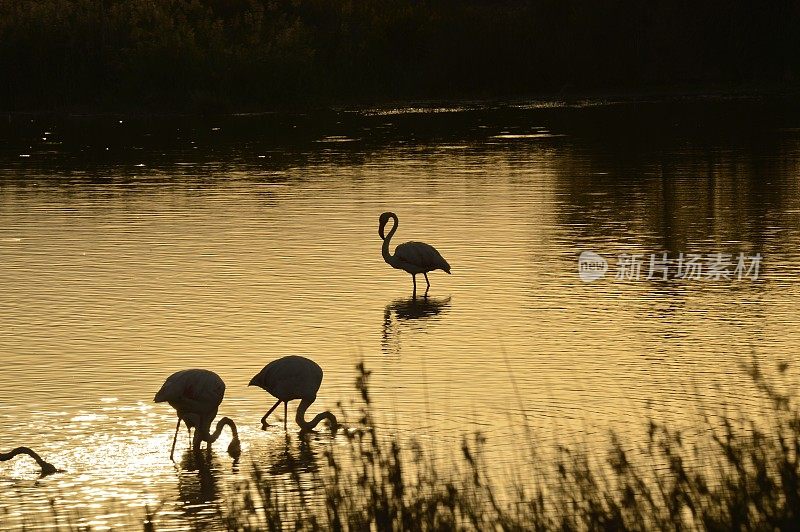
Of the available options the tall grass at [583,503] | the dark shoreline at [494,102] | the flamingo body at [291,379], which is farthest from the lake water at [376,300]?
the dark shoreline at [494,102]

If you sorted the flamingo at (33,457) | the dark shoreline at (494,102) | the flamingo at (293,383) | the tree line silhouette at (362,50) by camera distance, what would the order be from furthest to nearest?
the tree line silhouette at (362,50) → the dark shoreline at (494,102) → the flamingo at (293,383) → the flamingo at (33,457)

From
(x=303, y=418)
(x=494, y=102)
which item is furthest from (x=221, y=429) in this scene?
(x=494, y=102)

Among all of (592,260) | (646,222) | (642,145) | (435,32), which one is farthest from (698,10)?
(592,260)

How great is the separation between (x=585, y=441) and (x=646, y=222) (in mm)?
11191

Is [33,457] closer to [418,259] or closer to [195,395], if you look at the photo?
[195,395]

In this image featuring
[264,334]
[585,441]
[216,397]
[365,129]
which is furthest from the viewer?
[365,129]

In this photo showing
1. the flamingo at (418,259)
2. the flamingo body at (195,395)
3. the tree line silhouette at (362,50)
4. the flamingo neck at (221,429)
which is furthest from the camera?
the tree line silhouette at (362,50)

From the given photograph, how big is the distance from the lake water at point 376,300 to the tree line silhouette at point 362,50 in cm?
1473

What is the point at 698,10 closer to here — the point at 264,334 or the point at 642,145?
the point at 642,145

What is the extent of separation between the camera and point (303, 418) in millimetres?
10945

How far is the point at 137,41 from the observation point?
158ft

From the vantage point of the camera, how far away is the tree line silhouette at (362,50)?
4709 cm

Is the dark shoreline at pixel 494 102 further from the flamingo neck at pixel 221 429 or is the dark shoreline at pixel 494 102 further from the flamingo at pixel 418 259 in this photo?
the flamingo neck at pixel 221 429

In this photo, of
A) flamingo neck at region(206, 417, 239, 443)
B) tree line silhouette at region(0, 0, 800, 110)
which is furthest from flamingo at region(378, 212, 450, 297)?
tree line silhouette at region(0, 0, 800, 110)
